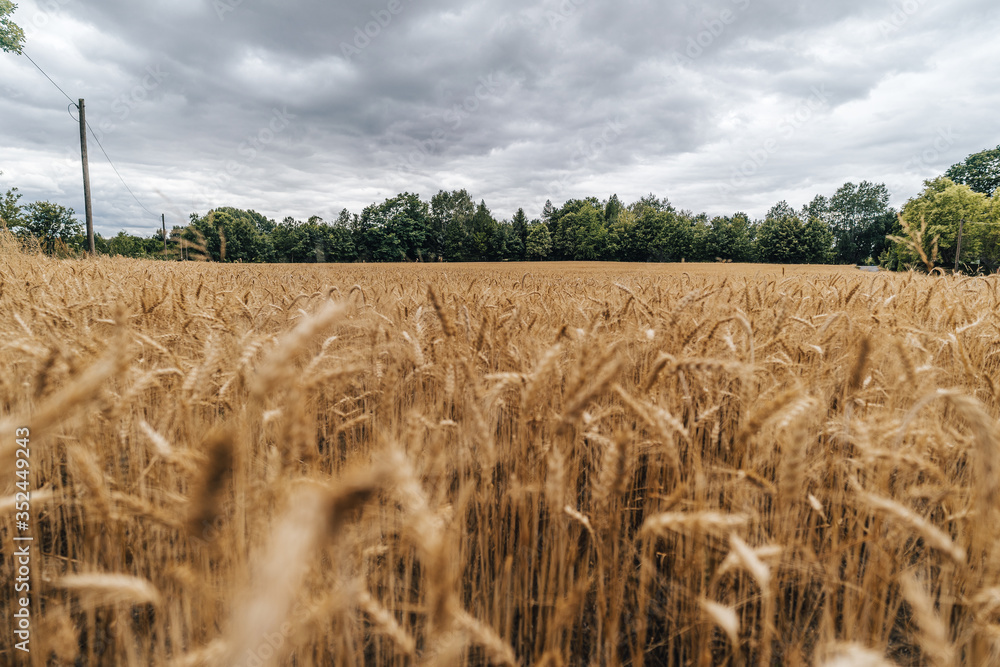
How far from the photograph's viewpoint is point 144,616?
3.81 ft

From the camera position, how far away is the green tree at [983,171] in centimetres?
5444

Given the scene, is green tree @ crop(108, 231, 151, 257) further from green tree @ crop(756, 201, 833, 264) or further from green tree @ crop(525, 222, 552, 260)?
green tree @ crop(756, 201, 833, 264)

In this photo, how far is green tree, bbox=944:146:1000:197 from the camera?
54438 mm

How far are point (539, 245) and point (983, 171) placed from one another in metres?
59.5

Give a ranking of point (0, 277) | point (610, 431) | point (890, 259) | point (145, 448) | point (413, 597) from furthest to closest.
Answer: point (890, 259) → point (0, 277) → point (610, 431) → point (145, 448) → point (413, 597)

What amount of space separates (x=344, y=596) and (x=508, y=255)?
63.4 meters

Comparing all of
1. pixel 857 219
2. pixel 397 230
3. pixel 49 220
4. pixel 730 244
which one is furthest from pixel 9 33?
pixel 857 219

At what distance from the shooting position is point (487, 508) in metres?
1.51

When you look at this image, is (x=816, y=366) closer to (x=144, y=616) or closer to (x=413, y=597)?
(x=413, y=597)

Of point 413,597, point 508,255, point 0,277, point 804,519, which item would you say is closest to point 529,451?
point 413,597

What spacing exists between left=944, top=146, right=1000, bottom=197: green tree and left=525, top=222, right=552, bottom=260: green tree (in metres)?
54.5

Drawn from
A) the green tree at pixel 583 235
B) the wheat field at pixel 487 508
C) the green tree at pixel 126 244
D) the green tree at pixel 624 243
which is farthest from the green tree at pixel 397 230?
the wheat field at pixel 487 508

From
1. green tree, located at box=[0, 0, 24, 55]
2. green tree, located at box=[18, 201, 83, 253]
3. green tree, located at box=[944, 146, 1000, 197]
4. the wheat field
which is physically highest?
green tree, located at box=[944, 146, 1000, 197]

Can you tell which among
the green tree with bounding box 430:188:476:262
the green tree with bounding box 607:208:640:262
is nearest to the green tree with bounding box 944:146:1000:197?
the green tree with bounding box 607:208:640:262
